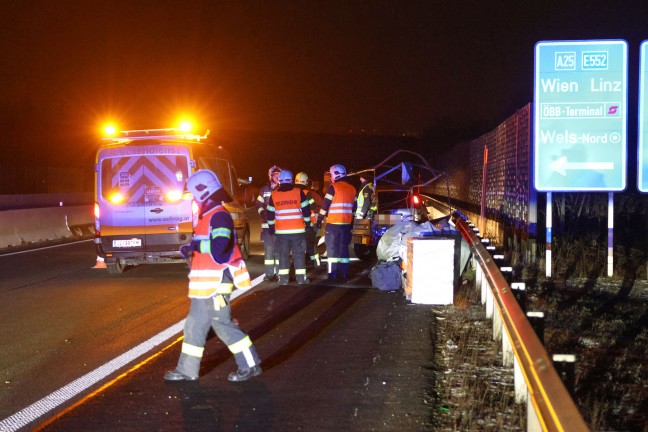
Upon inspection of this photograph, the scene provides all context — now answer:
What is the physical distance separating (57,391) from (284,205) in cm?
603

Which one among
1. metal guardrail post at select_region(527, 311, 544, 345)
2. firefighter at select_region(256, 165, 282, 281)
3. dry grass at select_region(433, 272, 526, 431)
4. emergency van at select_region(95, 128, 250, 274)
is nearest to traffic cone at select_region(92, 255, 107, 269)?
emergency van at select_region(95, 128, 250, 274)

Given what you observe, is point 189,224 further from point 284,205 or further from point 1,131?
point 1,131

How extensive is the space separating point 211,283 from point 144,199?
24.8 feet

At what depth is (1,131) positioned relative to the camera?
227ft

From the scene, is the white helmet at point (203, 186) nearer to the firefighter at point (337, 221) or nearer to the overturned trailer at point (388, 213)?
the firefighter at point (337, 221)

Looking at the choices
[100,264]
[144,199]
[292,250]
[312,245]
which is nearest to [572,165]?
[292,250]

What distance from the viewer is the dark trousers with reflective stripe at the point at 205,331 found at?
22.5 ft

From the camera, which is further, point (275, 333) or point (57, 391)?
point (275, 333)

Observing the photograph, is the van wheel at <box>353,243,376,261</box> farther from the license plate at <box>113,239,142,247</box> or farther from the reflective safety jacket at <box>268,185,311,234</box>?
the license plate at <box>113,239,142,247</box>

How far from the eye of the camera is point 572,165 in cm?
1321

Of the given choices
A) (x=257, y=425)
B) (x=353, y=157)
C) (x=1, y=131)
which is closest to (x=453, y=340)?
(x=257, y=425)

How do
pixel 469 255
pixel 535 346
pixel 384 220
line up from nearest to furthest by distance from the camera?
pixel 535 346, pixel 469 255, pixel 384 220

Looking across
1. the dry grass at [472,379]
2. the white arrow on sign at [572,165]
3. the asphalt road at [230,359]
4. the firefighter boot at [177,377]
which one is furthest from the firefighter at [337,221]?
the firefighter boot at [177,377]

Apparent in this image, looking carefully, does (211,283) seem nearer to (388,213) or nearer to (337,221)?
(337,221)
